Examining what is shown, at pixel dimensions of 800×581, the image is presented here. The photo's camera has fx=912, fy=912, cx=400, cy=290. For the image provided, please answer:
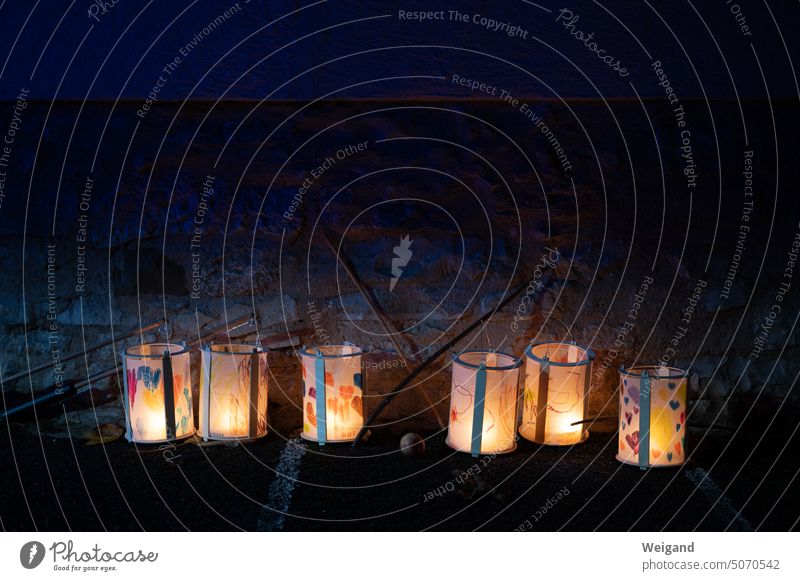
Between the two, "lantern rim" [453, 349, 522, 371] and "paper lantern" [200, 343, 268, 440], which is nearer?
"lantern rim" [453, 349, 522, 371]

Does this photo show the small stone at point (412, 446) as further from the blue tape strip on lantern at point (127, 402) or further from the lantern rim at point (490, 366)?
the blue tape strip on lantern at point (127, 402)

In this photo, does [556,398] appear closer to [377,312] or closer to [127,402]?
[377,312]

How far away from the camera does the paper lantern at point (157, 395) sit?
3.55 m

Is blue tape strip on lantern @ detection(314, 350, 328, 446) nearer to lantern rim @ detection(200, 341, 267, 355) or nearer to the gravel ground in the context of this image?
the gravel ground

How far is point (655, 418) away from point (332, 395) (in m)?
1.24

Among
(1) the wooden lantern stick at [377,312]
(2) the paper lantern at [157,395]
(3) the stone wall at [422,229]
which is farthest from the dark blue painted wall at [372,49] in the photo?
(2) the paper lantern at [157,395]

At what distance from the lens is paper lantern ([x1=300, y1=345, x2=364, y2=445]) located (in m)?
3.58

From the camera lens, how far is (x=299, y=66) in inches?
150

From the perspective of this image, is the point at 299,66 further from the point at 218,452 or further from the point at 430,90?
the point at 218,452

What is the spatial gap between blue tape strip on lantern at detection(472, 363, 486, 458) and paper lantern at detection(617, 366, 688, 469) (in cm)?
53

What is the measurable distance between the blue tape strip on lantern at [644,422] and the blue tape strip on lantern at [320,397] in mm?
1215

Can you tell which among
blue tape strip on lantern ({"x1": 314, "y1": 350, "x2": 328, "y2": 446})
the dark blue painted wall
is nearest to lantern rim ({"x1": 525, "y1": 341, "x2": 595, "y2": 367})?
blue tape strip on lantern ({"x1": 314, "y1": 350, "x2": 328, "y2": 446})

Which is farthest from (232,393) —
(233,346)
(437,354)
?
(437,354)

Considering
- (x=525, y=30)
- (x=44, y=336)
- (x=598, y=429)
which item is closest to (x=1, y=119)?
(x=44, y=336)
